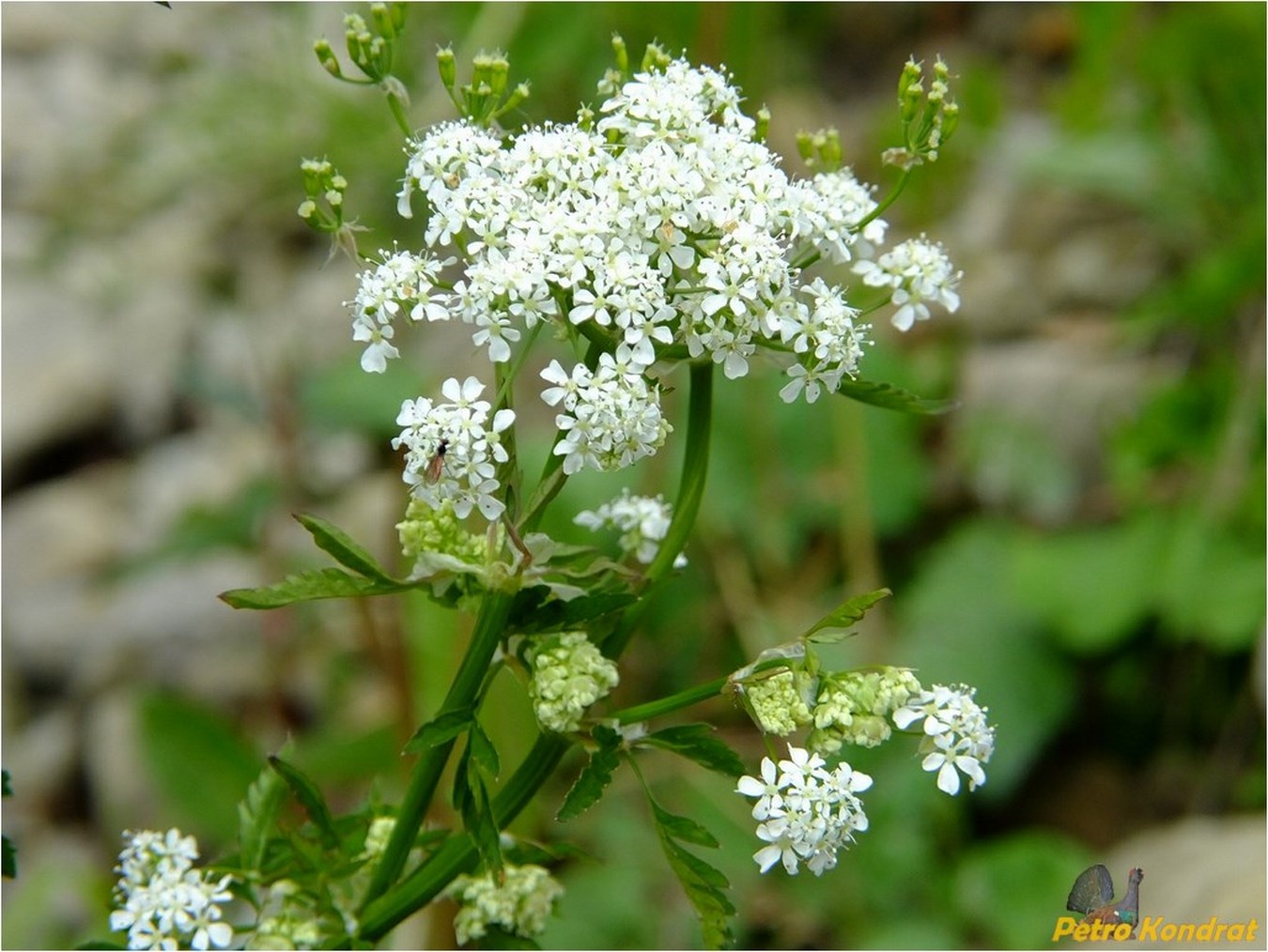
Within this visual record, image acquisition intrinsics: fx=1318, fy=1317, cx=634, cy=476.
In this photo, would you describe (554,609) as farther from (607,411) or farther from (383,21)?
(383,21)

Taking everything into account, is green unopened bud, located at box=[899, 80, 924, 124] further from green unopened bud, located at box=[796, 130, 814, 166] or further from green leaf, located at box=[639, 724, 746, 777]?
green leaf, located at box=[639, 724, 746, 777]

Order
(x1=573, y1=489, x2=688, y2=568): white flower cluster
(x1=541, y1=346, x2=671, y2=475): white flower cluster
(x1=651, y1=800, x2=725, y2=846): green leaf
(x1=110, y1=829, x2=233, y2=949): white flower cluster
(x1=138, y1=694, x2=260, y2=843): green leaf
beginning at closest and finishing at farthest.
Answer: (x1=541, y1=346, x2=671, y2=475): white flower cluster, (x1=651, y1=800, x2=725, y2=846): green leaf, (x1=110, y1=829, x2=233, y2=949): white flower cluster, (x1=573, y1=489, x2=688, y2=568): white flower cluster, (x1=138, y1=694, x2=260, y2=843): green leaf

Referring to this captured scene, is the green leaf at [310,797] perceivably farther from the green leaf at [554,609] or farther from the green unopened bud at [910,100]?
the green unopened bud at [910,100]

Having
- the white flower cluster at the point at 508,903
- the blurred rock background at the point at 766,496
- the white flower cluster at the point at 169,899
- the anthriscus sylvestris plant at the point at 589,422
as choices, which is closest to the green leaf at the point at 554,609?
the anthriscus sylvestris plant at the point at 589,422

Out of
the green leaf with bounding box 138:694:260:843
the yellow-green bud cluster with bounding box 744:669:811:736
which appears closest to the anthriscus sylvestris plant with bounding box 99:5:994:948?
the yellow-green bud cluster with bounding box 744:669:811:736

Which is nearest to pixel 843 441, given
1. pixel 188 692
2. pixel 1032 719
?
pixel 1032 719

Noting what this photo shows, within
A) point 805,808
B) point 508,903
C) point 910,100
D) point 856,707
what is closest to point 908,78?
point 910,100

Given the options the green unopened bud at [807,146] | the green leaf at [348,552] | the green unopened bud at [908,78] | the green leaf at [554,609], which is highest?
the green unopened bud at [807,146]
